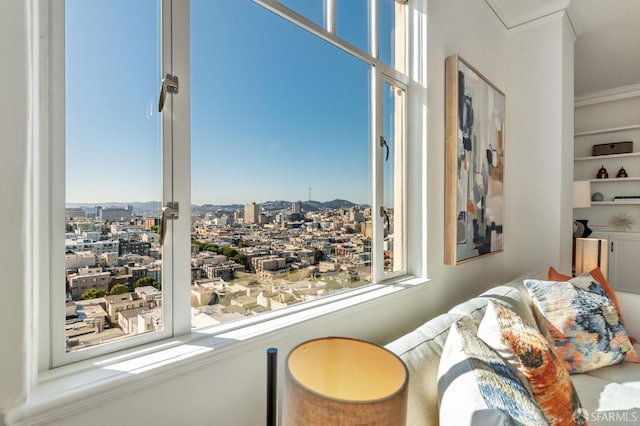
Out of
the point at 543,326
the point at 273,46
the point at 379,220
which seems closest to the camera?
the point at 273,46

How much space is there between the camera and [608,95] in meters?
4.45

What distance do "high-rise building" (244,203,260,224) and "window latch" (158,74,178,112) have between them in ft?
1.50

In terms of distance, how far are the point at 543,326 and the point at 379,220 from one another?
100 centimetres

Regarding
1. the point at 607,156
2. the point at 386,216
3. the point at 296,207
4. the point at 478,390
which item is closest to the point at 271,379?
the point at 478,390

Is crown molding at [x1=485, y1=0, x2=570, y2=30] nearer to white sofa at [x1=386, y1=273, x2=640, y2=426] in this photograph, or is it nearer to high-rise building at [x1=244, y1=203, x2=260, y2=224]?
white sofa at [x1=386, y1=273, x2=640, y2=426]

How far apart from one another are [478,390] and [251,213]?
0.92 metres

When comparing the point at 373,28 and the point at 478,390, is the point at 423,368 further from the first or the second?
the point at 373,28

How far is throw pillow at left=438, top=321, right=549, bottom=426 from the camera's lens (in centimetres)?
66

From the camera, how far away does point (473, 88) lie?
2.26m

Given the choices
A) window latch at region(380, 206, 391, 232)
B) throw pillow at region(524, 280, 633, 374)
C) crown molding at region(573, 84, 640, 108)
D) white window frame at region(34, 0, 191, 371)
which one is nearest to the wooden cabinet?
crown molding at region(573, 84, 640, 108)

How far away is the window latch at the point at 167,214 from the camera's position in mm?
933

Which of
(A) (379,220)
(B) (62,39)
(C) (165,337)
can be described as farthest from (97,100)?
(A) (379,220)

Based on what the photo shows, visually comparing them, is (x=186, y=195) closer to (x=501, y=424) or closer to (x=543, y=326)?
A: (x=501, y=424)

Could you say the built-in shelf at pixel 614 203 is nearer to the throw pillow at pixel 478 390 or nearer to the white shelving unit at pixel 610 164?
the white shelving unit at pixel 610 164
